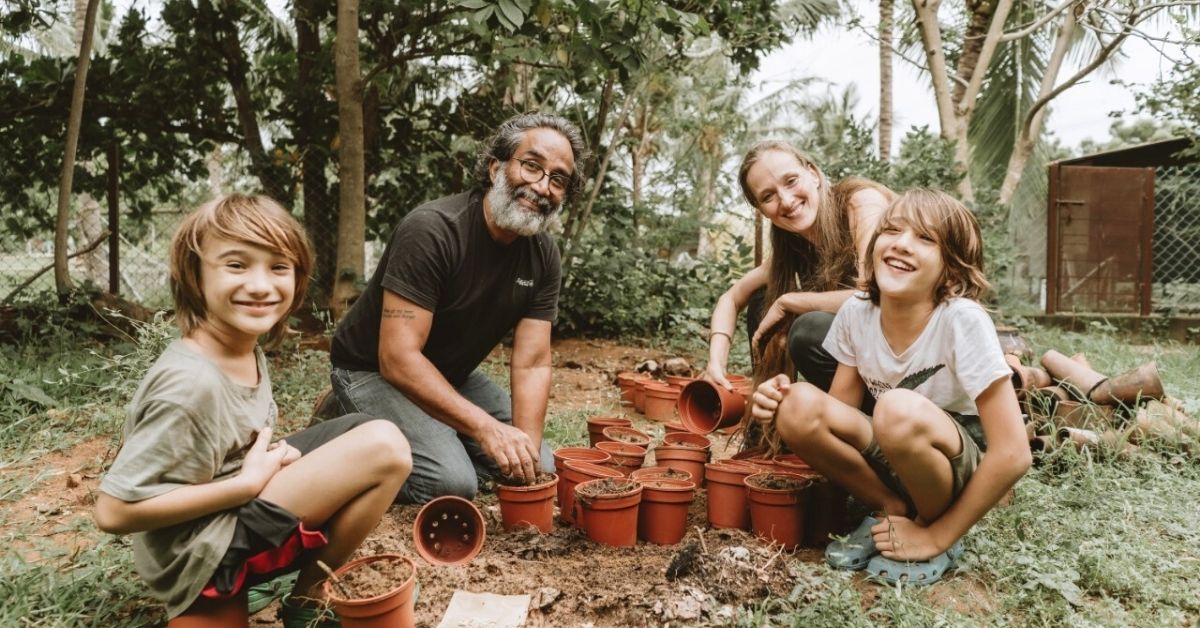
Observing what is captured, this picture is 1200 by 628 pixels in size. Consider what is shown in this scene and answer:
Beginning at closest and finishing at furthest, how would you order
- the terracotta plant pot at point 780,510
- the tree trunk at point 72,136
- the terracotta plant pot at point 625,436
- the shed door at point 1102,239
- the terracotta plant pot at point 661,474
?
the terracotta plant pot at point 780,510, the terracotta plant pot at point 661,474, the terracotta plant pot at point 625,436, the tree trunk at point 72,136, the shed door at point 1102,239

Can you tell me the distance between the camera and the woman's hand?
2.09 m

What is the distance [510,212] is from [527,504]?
1007 mm

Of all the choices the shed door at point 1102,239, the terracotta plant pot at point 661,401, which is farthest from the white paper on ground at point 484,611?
the shed door at point 1102,239

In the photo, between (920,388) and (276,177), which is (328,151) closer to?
(276,177)

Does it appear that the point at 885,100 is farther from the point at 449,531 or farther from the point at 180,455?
the point at 180,455

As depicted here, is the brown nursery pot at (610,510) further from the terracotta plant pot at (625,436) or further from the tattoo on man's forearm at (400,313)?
the tattoo on man's forearm at (400,313)

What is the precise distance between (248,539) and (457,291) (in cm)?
129

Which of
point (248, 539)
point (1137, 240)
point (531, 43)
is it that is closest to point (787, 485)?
point (248, 539)

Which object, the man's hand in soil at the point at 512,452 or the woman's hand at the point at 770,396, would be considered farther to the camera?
the man's hand in soil at the point at 512,452

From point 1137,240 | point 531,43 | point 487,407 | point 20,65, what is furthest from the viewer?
point 1137,240

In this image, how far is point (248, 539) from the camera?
59.1 inches

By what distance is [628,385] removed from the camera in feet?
14.2

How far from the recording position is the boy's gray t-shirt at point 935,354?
1859 millimetres

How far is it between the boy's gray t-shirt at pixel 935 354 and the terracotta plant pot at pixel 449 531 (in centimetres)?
119
